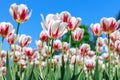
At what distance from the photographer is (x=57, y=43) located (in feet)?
15.4

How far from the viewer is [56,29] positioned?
3158mm

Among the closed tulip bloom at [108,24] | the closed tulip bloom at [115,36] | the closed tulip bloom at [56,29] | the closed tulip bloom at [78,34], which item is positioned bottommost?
the closed tulip bloom at [56,29]

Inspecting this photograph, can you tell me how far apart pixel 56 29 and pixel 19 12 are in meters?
0.61

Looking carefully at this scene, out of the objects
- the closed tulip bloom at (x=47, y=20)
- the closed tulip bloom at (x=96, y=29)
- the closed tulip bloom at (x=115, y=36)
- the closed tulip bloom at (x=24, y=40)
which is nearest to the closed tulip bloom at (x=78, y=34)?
the closed tulip bloom at (x=96, y=29)

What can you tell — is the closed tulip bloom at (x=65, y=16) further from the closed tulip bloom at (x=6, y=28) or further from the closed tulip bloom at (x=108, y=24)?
the closed tulip bloom at (x=6, y=28)

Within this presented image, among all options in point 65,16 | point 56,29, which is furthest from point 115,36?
point 56,29

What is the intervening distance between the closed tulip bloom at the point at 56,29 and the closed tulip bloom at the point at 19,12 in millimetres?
501

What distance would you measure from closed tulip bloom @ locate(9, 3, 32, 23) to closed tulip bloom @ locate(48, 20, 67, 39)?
501 mm

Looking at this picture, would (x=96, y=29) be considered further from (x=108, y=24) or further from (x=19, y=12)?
(x=19, y=12)

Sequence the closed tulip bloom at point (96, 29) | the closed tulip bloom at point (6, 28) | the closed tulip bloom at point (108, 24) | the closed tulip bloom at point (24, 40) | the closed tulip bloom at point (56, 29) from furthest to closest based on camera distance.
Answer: the closed tulip bloom at point (24, 40)
the closed tulip bloom at point (96, 29)
the closed tulip bloom at point (6, 28)
the closed tulip bloom at point (108, 24)
the closed tulip bloom at point (56, 29)

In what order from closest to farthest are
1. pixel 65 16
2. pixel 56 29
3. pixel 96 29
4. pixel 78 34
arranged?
1. pixel 56 29
2. pixel 65 16
3. pixel 96 29
4. pixel 78 34

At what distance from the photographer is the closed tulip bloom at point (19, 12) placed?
356 centimetres

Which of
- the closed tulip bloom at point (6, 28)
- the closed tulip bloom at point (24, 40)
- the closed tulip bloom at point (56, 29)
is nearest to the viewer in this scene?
the closed tulip bloom at point (56, 29)

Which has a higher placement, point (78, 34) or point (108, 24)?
point (78, 34)
